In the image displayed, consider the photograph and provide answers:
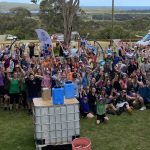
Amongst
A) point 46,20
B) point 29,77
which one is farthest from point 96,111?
point 46,20

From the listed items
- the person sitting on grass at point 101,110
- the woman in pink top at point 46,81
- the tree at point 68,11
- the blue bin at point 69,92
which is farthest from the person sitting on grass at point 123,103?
the tree at point 68,11

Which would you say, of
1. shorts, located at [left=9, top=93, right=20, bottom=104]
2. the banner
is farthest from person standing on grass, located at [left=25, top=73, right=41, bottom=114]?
the banner

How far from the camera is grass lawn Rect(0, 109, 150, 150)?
11.3 meters

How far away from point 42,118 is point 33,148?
1.24 meters

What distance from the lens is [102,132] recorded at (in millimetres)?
12383

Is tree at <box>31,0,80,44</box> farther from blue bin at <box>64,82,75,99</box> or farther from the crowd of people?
blue bin at <box>64,82,75,99</box>

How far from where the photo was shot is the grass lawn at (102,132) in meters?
11.3

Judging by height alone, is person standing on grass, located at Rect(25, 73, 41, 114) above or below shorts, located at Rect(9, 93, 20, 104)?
above

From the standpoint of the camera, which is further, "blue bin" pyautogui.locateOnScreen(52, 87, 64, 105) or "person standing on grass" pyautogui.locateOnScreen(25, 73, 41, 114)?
"person standing on grass" pyautogui.locateOnScreen(25, 73, 41, 114)

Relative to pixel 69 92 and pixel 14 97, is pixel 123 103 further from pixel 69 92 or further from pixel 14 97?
pixel 69 92

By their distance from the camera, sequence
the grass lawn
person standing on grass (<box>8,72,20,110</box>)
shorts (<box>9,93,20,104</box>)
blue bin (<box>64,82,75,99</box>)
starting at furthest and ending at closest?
shorts (<box>9,93,20,104</box>)
person standing on grass (<box>8,72,20,110</box>)
the grass lawn
blue bin (<box>64,82,75,99</box>)

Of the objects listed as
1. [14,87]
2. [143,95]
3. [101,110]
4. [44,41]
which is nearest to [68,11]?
[44,41]

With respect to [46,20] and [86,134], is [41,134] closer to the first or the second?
[86,134]

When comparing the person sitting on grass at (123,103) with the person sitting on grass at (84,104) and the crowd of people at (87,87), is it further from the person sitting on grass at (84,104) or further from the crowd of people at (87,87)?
the person sitting on grass at (84,104)
